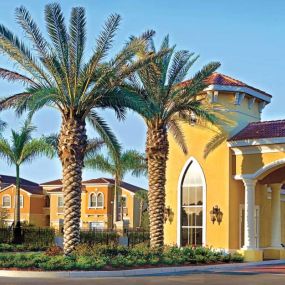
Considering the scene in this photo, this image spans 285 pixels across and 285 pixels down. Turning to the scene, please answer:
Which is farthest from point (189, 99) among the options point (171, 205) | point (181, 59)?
point (171, 205)

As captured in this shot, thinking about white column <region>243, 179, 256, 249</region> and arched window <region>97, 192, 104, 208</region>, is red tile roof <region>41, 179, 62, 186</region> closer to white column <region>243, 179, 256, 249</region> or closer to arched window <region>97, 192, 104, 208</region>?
arched window <region>97, 192, 104, 208</region>

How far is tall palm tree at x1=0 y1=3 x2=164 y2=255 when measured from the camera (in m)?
21.0

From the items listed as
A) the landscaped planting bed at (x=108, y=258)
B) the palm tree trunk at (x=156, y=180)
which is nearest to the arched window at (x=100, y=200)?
the landscaped planting bed at (x=108, y=258)

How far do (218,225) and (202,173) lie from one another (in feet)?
9.06

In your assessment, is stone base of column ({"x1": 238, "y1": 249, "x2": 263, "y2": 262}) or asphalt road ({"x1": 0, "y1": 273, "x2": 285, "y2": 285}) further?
stone base of column ({"x1": 238, "y1": 249, "x2": 263, "y2": 262})

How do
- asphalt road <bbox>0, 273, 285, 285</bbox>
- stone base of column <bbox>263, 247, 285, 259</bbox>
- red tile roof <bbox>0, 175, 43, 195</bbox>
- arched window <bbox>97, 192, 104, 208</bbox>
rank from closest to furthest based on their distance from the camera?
1. asphalt road <bbox>0, 273, 285, 285</bbox>
2. stone base of column <bbox>263, 247, 285, 259</bbox>
3. arched window <bbox>97, 192, 104, 208</bbox>
4. red tile roof <bbox>0, 175, 43, 195</bbox>

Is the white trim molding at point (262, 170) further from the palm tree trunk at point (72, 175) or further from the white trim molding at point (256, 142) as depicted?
the palm tree trunk at point (72, 175)

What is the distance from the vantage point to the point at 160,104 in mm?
24891

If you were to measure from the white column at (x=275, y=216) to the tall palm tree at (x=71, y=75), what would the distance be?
1197 cm

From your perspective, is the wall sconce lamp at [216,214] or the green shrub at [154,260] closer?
the green shrub at [154,260]

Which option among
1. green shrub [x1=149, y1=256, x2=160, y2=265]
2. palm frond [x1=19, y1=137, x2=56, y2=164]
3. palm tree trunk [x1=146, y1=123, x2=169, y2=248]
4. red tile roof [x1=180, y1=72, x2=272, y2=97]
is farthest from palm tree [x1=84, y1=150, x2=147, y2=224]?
green shrub [x1=149, y1=256, x2=160, y2=265]

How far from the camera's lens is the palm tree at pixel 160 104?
80.7ft

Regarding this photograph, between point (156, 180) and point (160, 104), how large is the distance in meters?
3.24

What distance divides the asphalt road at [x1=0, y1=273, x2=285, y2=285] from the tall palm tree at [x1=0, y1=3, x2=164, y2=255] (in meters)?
3.57
